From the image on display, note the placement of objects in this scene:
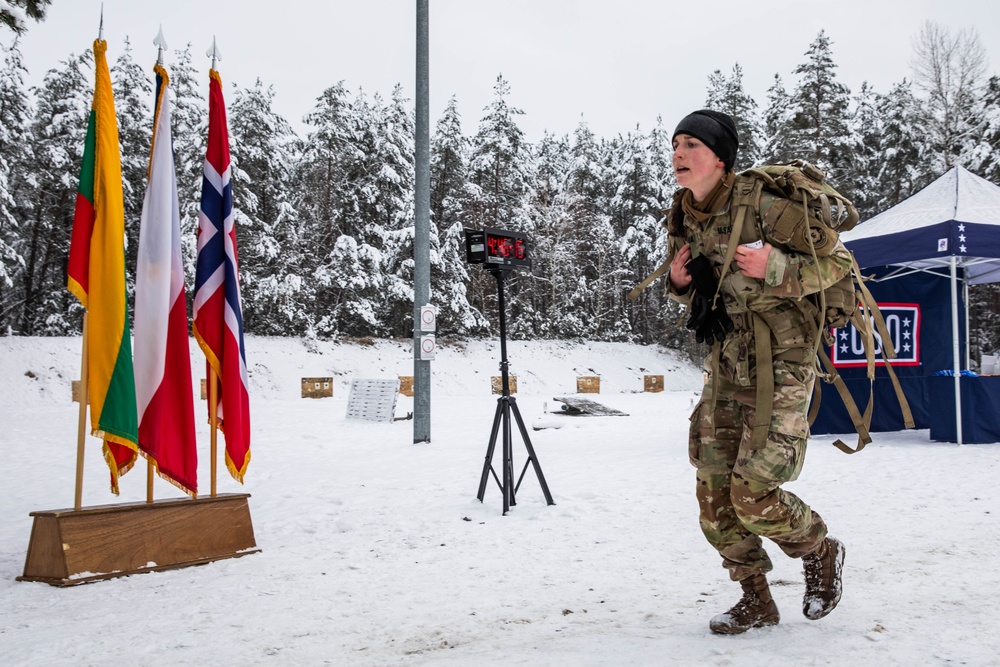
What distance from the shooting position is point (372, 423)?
49.2 feet

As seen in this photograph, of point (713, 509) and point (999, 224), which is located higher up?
point (999, 224)

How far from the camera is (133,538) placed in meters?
4.55

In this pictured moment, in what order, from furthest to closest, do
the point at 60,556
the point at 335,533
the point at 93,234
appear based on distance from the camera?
1. the point at 335,533
2. the point at 93,234
3. the point at 60,556

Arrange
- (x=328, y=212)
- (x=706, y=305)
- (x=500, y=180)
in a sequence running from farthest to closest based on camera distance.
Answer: (x=500, y=180), (x=328, y=212), (x=706, y=305)

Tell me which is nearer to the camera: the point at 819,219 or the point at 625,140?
the point at 819,219

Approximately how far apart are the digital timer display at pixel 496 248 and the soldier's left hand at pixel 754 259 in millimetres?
3517

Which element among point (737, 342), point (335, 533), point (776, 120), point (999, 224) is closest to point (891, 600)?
point (737, 342)

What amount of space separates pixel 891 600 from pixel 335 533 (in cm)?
385

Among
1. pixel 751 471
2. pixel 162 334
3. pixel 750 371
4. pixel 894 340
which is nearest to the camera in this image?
pixel 751 471

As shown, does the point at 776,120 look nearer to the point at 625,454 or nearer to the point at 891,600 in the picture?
the point at 625,454

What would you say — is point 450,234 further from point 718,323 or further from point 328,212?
point 718,323

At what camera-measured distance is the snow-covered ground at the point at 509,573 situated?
3.18 meters

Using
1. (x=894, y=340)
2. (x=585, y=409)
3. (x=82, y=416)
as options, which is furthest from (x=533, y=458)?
(x=585, y=409)

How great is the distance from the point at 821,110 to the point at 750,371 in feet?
114
